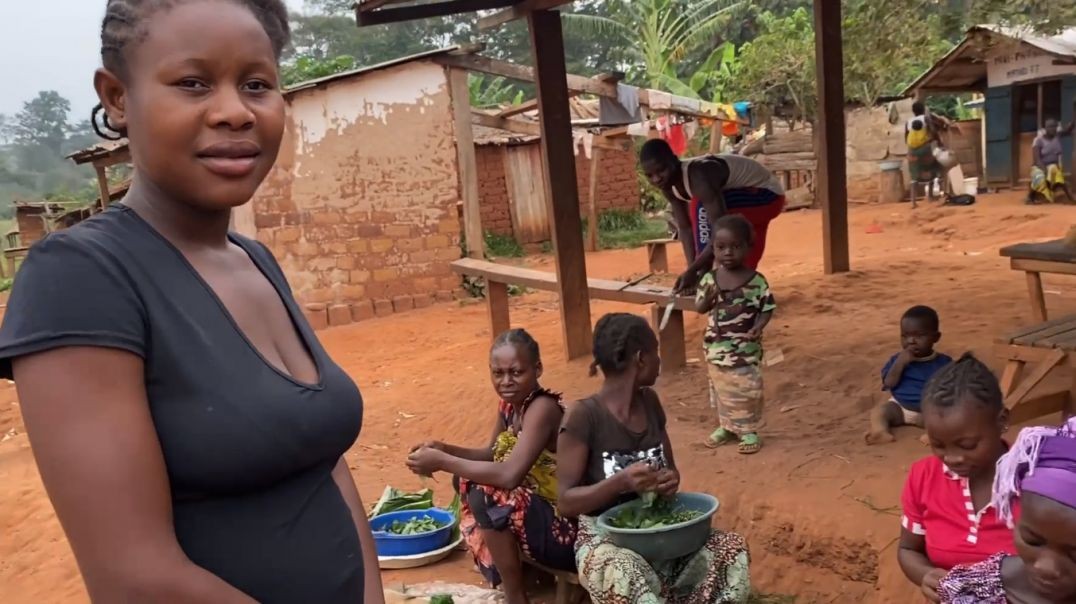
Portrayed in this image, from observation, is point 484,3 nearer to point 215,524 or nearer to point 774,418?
point 774,418

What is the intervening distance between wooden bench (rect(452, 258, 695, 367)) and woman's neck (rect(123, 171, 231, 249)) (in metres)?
4.35

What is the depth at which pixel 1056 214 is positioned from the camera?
12.4 m

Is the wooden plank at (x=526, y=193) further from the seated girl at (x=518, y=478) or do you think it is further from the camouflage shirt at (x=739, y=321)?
the seated girl at (x=518, y=478)

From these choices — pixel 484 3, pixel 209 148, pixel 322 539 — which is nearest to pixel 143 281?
pixel 209 148

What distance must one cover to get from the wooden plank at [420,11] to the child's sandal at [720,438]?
11.5 ft

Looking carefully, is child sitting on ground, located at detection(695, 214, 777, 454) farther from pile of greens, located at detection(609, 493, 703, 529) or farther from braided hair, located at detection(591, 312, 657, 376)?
pile of greens, located at detection(609, 493, 703, 529)

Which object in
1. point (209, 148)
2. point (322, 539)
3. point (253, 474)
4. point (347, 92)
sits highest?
point (347, 92)

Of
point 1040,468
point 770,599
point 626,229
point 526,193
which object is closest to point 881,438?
point 770,599

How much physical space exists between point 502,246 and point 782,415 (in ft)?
35.9

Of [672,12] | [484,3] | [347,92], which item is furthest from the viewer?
[672,12]

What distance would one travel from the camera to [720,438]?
4.86 m

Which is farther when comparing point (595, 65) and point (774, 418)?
point (595, 65)

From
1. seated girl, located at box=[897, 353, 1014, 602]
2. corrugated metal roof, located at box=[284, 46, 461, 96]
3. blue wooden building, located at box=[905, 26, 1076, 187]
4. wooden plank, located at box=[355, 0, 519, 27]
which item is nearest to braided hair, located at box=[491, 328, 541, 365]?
seated girl, located at box=[897, 353, 1014, 602]

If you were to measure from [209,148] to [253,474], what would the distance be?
1.35 feet
